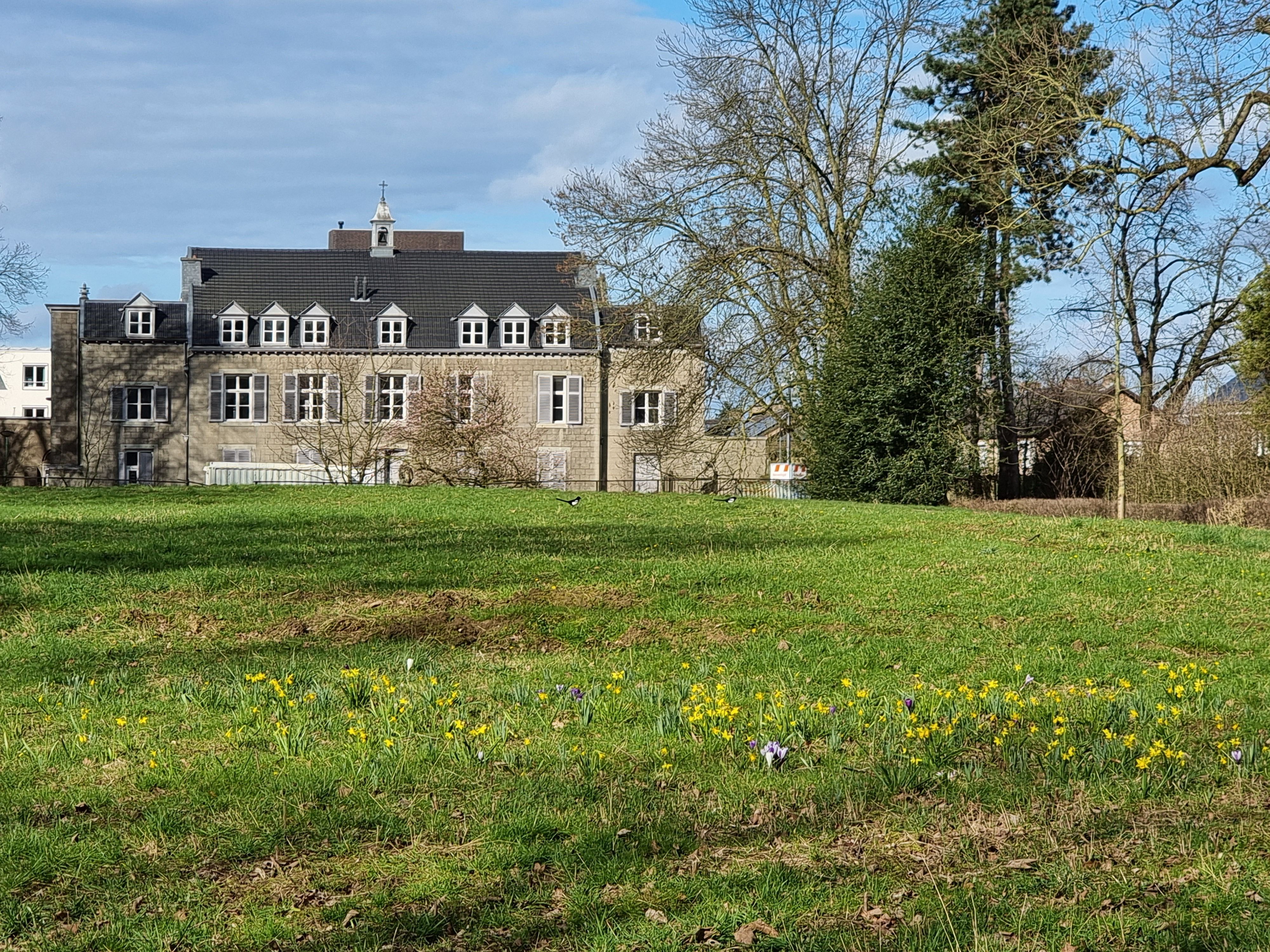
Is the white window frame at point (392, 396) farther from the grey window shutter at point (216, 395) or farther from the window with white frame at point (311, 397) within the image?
the grey window shutter at point (216, 395)

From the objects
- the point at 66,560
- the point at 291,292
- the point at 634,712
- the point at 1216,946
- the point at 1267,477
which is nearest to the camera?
the point at 1216,946

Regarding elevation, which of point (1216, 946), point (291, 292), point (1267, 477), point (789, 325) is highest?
point (291, 292)

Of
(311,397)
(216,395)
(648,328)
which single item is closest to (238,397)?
(216,395)

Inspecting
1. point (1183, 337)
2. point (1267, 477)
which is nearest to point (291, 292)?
point (1183, 337)

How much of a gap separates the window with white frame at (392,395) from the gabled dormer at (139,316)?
10.6 m

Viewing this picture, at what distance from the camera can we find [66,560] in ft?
40.1

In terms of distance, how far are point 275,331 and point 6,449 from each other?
12614mm

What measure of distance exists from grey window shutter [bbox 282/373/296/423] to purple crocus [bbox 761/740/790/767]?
49530 mm

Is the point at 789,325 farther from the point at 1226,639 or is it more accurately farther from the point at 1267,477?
the point at 1226,639

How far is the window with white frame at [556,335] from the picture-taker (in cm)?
4809

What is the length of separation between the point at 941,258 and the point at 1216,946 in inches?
1127

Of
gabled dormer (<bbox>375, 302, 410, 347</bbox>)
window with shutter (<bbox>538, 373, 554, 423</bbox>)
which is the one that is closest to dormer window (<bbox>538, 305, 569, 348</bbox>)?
window with shutter (<bbox>538, 373, 554, 423</bbox>)

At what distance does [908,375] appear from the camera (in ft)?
99.3

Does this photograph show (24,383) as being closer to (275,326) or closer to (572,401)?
(275,326)
